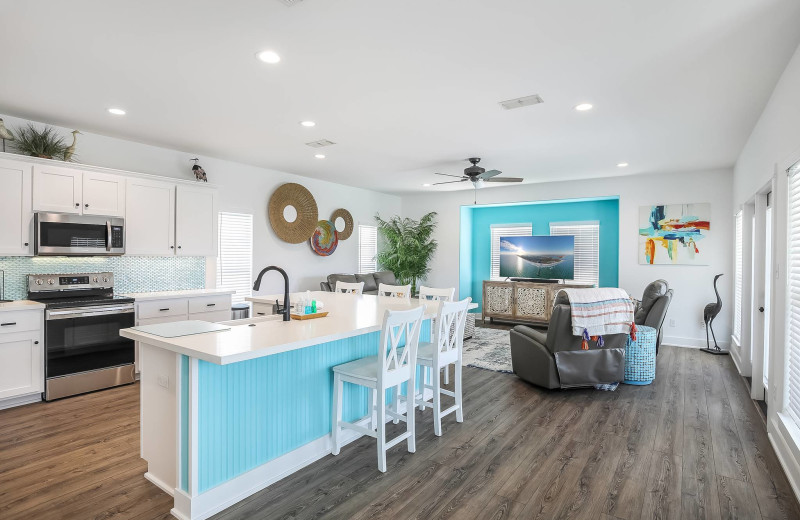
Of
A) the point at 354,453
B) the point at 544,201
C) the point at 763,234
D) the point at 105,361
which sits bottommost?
the point at 354,453

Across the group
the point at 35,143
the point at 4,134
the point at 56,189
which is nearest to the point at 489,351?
the point at 56,189

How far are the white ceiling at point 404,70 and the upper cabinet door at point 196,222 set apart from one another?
0.60 metres

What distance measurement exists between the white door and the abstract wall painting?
7650 millimetres

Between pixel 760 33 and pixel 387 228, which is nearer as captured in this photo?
pixel 760 33

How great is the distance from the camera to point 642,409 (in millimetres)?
3926

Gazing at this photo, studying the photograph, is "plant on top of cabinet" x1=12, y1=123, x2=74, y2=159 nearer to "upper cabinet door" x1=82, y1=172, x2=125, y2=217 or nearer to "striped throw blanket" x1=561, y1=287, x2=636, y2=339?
"upper cabinet door" x1=82, y1=172, x2=125, y2=217

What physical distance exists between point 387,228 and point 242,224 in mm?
3252

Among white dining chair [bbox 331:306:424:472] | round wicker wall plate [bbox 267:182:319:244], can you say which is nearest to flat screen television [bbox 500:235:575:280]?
round wicker wall plate [bbox 267:182:319:244]

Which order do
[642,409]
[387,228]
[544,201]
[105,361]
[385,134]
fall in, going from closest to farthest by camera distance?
[642,409]
[105,361]
[385,134]
[544,201]
[387,228]

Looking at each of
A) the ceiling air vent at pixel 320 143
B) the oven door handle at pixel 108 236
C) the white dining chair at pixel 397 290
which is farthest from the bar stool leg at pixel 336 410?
the oven door handle at pixel 108 236

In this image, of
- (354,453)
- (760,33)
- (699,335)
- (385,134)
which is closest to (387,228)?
(385,134)

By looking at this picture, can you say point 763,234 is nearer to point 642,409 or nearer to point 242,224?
point 642,409

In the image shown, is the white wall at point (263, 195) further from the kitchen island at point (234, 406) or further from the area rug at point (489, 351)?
the kitchen island at point (234, 406)

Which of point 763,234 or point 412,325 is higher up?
point 763,234
